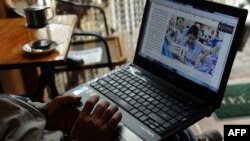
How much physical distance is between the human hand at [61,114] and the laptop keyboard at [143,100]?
0.35 ft

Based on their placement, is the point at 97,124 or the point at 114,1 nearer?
the point at 97,124

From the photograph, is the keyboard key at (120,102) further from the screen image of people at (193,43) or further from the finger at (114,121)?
the screen image of people at (193,43)

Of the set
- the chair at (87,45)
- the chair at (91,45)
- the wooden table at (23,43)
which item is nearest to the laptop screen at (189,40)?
the wooden table at (23,43)

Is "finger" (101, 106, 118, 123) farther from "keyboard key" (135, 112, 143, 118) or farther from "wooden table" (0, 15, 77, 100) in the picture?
"wooden table" (0, 15, 77, 100)

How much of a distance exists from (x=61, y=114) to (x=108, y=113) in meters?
0.21

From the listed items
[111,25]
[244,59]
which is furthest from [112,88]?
[244,59]

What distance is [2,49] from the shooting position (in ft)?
4.47

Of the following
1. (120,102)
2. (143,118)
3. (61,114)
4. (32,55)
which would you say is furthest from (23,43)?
(143,118)

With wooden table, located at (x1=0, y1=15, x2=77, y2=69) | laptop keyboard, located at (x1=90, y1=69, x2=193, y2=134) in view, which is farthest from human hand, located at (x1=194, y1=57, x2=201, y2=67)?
wooden table, located at (x1=0, y1=15, x2=77, y2=69)

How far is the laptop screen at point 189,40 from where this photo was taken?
846 mm

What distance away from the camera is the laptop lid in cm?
83

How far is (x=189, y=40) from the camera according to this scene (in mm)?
930

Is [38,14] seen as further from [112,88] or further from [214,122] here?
[214,122]

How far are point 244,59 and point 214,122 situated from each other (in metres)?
0.99
